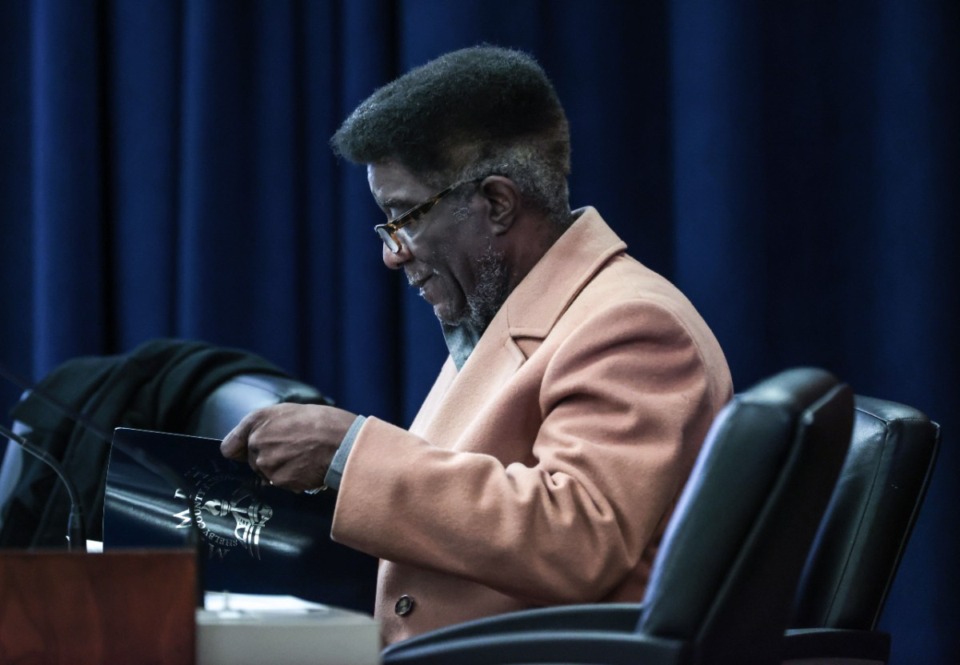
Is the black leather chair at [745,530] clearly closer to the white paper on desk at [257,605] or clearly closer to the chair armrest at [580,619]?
the chair armrest at [580,619]

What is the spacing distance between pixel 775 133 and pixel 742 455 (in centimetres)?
170

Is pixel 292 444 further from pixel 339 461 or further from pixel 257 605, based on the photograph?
pixel 257 605

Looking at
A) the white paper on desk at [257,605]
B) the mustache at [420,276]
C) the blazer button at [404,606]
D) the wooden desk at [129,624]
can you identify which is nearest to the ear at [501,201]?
the mustache at [420,276]

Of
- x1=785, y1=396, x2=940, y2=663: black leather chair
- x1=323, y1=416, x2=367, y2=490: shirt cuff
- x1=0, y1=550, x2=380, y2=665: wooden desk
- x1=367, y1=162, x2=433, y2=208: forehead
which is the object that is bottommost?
x1=785, y1=396, x2=940, y2=663: black leather chair

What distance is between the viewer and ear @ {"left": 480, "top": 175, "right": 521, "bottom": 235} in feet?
5.50

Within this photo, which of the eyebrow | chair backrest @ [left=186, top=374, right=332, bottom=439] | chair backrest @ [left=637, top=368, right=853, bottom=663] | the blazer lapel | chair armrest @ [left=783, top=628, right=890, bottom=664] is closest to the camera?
chair backrest @ [left=637, top=368, right=853, bottom=663]

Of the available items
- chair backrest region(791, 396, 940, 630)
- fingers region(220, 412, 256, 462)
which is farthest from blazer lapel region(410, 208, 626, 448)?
chair backrest region(791, 396, 940, 630)

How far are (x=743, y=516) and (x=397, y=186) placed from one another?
0.83 metres

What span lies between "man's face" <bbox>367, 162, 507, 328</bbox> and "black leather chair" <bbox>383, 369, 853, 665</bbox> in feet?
2.28

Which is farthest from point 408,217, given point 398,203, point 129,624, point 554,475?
point 129,624

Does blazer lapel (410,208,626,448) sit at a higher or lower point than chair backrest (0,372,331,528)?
higher

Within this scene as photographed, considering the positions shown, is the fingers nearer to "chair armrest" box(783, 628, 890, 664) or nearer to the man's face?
the man's face

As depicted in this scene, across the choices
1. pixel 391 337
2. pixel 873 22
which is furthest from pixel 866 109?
pixel 391 337

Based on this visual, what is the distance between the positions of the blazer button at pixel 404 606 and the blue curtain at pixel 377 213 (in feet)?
3.83
